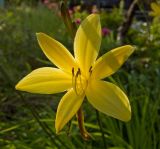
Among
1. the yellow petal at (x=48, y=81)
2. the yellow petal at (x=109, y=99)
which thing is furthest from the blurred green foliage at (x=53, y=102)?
the yellow petal at (x=109, y=99)

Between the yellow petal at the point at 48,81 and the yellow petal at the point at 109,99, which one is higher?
the yellow petal at the point at 48,81

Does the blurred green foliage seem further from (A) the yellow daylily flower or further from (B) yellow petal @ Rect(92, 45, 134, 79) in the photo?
(B) yellow petal @ Rect(92, 45, 134, 79)

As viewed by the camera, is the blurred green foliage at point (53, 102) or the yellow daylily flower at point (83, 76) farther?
the blurred green foliage at point (53, 102)

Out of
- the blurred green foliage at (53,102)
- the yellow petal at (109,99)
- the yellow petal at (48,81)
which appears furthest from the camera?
the blurred green foliage at (53,102)

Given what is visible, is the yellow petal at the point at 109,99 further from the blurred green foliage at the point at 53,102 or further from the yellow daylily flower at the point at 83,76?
the blurred green foliage at the point at 53,102

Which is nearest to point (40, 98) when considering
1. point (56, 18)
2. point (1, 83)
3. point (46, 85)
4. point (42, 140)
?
point (1, 83)

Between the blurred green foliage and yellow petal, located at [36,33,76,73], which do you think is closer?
yellow petal, located at [36,33,76,73]

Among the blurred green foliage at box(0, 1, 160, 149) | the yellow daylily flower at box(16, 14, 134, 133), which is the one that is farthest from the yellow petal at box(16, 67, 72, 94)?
the blurred green foliage at box(0, 1, 160, 149)

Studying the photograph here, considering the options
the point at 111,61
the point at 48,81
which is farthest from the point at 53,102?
the point at 111,61
